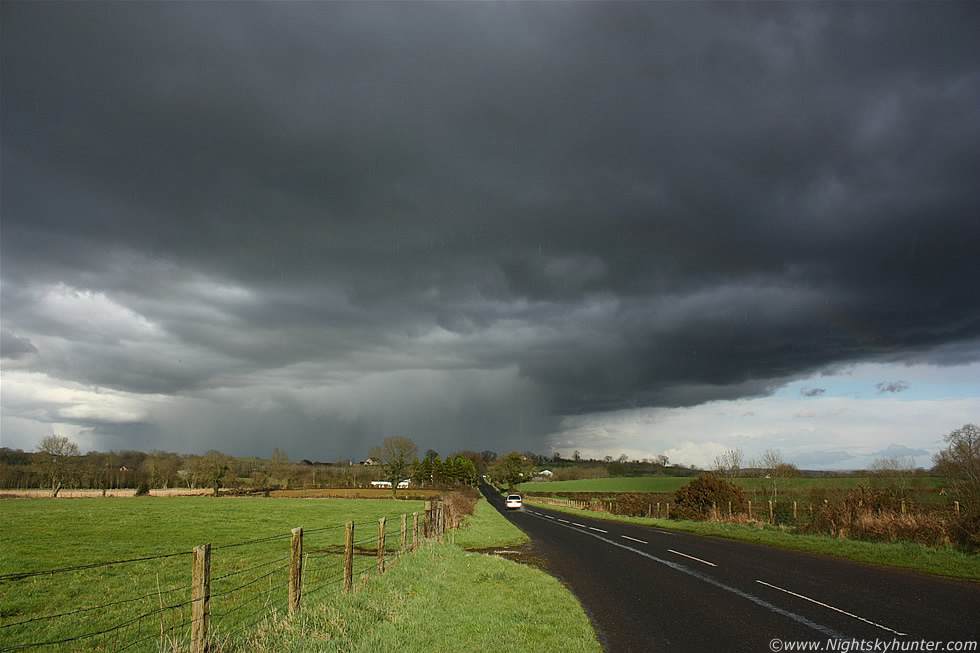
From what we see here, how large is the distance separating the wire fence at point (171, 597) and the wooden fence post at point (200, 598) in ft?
0.04

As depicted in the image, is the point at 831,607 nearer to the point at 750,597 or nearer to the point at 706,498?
the point at 750,597

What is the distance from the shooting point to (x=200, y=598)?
6.88 metres

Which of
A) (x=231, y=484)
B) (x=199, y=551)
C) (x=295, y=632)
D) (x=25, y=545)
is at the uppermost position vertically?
(x=199, y=551)

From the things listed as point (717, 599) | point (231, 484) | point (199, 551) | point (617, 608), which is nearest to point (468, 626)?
point (617, 608)

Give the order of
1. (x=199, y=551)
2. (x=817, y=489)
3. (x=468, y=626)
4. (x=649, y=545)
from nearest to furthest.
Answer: (x=199, y=551) < (x=468, y=626) < (x=649, y=545) < (x=817, y=489)

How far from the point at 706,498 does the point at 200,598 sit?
4021 centimetres

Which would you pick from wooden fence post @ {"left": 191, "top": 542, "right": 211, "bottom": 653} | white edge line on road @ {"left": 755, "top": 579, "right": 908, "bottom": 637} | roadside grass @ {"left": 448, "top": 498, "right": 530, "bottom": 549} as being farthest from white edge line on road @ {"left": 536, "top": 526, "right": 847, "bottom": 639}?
wooden fence post @ {"left": 191, "top": 542, "right": 211, "bottom": 653}

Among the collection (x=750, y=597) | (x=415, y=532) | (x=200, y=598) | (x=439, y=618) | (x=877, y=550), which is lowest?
(x=877, y=550)

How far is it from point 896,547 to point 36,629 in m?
25.4

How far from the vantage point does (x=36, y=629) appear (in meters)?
13.0

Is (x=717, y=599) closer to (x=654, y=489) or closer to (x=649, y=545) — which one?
(x=649, y=545)

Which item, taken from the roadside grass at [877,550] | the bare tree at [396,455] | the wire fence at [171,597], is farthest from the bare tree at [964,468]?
the bare tree at [396,455]

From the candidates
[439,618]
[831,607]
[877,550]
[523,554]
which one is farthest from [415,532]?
[877,550]

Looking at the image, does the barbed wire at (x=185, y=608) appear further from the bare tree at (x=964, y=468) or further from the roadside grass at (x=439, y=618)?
the bare tree at (x=964, y=468)
